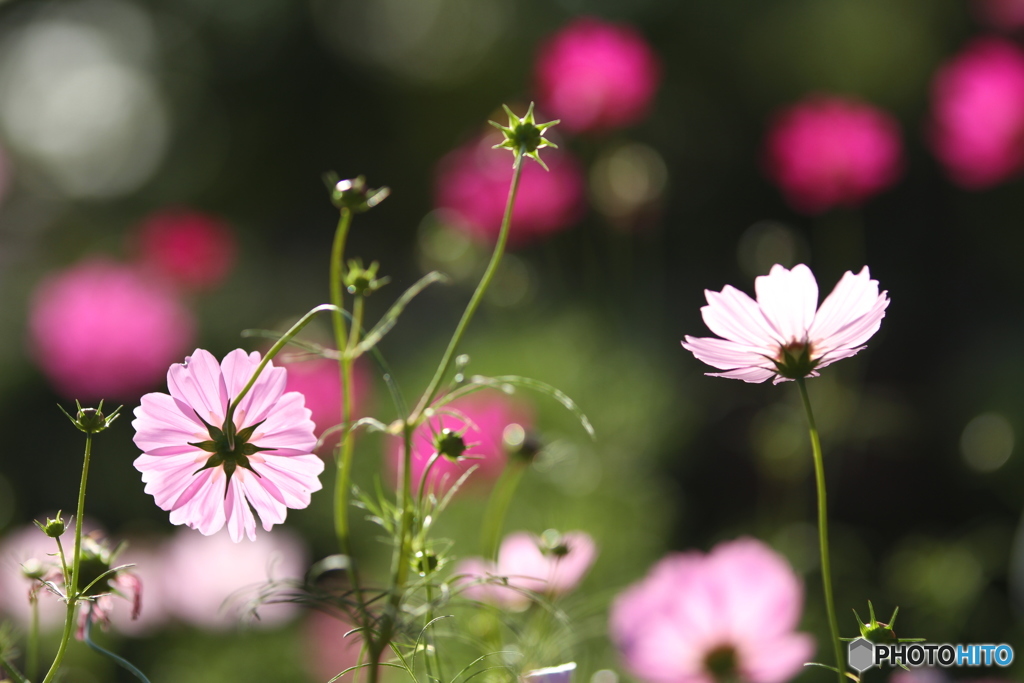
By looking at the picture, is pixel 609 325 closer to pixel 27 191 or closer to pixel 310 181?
pixel 310 181

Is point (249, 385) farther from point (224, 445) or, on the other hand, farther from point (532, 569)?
point (532, 569)

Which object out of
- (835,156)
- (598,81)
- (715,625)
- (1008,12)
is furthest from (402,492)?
(1008,12)

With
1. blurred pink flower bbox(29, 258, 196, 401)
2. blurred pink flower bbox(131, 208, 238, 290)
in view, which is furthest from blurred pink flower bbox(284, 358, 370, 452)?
blurred pink flower bbox(131, 208, 238, 290)

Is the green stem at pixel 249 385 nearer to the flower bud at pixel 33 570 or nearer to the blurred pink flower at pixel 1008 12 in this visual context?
the flower bud at pixel 33 570

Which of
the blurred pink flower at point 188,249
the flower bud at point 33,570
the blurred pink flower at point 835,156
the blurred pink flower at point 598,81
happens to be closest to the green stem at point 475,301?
the flower bud at point 33,570

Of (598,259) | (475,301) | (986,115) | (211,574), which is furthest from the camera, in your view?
(598,259)

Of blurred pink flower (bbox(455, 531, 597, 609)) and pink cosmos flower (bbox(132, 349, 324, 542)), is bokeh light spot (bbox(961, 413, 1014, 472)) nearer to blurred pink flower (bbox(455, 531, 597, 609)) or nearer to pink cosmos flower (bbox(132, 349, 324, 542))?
blurred pink flower (bbox(455, 531, 597, 609))

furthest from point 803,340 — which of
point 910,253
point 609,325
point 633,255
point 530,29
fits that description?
point 530,29
